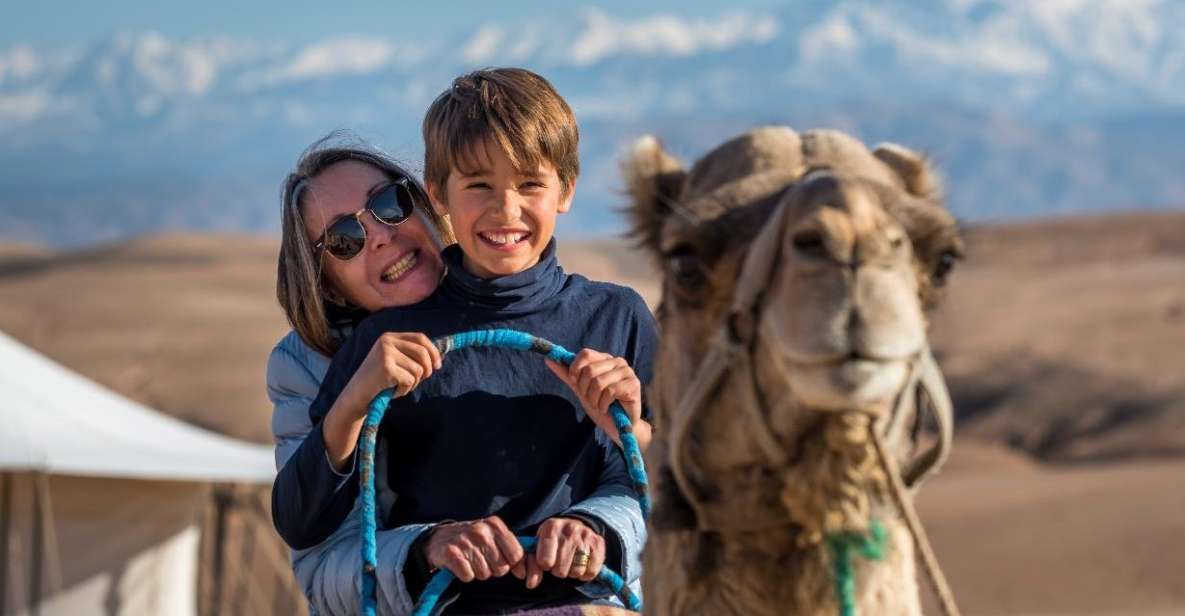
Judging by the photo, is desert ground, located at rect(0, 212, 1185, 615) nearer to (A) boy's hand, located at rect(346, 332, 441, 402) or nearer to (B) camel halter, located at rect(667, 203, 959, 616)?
(B) camel halter, located at rect(667, 203, 959, 616)

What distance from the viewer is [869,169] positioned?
8.42ft

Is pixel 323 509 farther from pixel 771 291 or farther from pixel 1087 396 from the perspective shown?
pixel 1087 396

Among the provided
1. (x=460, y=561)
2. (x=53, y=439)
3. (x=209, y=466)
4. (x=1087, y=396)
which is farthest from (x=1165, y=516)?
(x=460, y=561)

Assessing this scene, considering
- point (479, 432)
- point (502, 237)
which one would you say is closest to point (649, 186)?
point (502, 237)

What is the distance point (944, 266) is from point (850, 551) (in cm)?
41

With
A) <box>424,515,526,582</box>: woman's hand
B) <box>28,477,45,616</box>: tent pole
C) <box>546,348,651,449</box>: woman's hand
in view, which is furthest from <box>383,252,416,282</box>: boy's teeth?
<box>28,477,45,616</box>: tent pole

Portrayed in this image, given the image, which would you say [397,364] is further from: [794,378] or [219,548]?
[219,548]

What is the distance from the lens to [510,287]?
10.8ft

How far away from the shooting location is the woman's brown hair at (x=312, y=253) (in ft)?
12.0

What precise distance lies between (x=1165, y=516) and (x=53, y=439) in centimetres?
1670

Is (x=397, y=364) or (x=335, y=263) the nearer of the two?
(x=397, y=364)

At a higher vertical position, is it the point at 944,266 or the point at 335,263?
the point at 335,263

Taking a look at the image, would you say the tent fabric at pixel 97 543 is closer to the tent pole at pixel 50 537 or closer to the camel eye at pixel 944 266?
the tent pole at pixel 50 537

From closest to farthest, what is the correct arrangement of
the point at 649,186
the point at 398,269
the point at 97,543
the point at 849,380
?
the point at 849,380 → the point at 649,186 → the point at 398,269 → the point at 97,543
